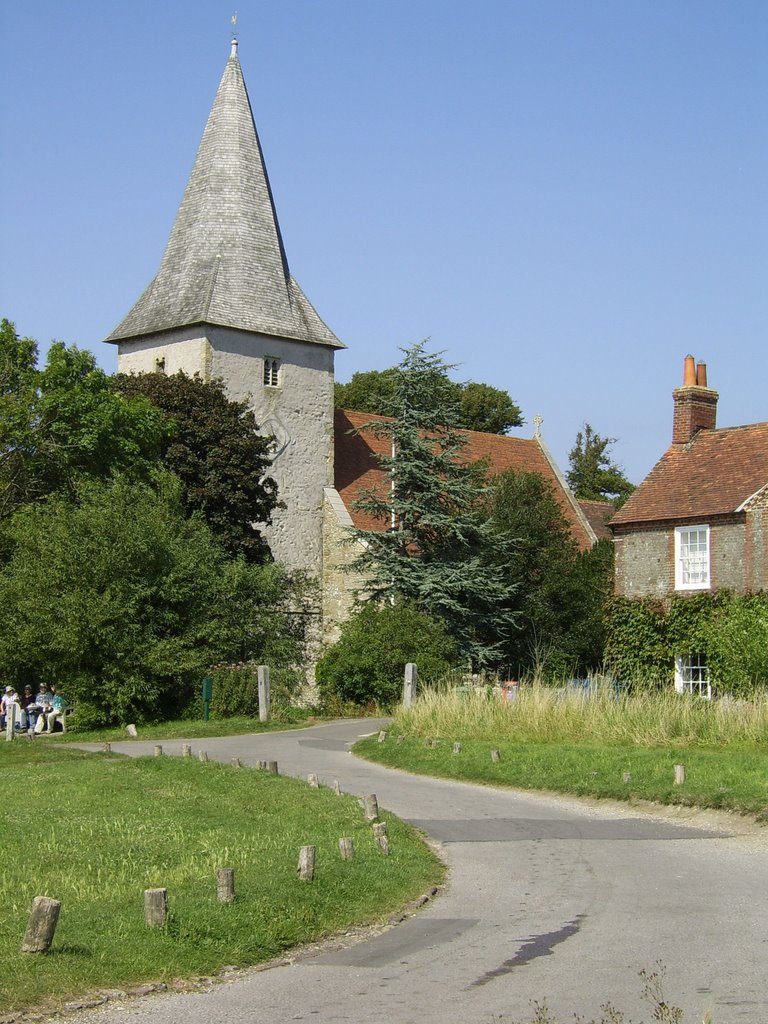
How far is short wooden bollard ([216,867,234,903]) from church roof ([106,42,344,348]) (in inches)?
1517

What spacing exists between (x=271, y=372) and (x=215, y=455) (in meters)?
8.08

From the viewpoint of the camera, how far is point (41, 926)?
8.89 metres

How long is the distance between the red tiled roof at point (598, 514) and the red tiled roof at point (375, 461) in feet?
10.8

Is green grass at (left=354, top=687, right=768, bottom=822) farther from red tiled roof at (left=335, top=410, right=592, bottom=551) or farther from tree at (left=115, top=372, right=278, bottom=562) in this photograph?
red tiled roof at (left=335, top=410, right=592, bottom=551)

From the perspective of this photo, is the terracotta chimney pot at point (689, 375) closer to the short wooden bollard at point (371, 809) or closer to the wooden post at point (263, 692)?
the wooden post at point (263, 692)

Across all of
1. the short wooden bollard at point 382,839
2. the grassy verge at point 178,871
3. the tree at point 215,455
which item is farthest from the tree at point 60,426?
the short wooden bollard at point 382,839

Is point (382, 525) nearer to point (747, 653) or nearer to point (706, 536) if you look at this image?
point (706, 536)

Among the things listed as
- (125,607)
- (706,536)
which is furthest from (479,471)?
(125,607)

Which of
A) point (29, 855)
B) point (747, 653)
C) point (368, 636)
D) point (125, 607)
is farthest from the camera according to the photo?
point (368, 636)

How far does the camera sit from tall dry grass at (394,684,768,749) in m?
21.4

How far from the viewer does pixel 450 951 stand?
9656mm

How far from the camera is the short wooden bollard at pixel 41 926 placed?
882cm

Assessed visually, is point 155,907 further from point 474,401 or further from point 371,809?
point 474,401

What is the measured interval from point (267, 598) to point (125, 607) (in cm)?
634
